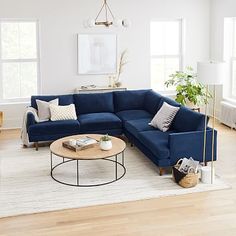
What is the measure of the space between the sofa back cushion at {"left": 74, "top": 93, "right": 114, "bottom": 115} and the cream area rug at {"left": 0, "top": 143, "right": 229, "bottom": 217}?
4.89ft

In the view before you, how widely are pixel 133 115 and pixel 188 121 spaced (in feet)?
5.41

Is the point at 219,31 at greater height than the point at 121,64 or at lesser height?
greater

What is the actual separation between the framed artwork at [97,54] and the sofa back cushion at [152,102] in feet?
4.41

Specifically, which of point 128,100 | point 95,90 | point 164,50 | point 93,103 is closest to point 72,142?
point 93,103

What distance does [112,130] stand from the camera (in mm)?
7691

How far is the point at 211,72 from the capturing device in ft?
18.1

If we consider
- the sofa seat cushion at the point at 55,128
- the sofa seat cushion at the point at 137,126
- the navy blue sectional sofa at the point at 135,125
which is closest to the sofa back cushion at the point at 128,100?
the navy blue sectional sofa at the point at 135,125

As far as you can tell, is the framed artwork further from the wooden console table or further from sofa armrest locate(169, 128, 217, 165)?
sofa armrest locate(169, 128, 217, 165)

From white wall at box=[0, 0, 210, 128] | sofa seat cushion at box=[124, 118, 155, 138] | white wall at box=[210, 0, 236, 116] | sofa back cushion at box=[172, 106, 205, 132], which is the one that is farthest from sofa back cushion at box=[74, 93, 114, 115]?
white wall at box=[210, 0, 236, 116]

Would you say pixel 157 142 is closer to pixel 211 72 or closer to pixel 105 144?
pixel 105 144

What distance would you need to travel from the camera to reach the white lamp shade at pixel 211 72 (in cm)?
549

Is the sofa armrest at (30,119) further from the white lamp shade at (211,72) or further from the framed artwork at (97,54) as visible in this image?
the white lamp shade at (211,72)

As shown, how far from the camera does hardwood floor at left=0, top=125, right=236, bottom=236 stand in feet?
14.9

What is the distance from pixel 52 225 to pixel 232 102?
5.47 meters
